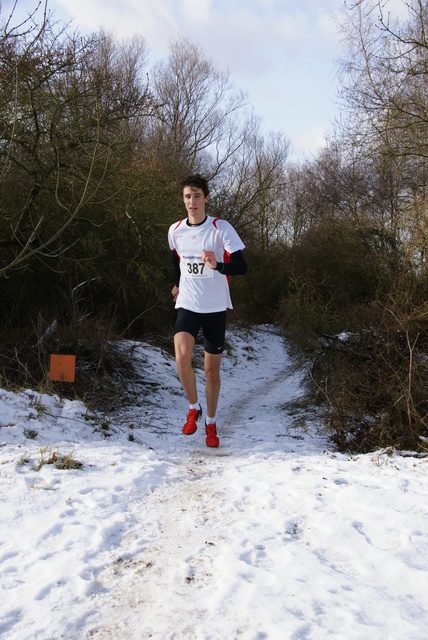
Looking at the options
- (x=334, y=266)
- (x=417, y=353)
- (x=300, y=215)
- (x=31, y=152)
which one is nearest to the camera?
(x=417, y=353)

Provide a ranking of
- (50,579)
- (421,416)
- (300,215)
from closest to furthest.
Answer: (50,579) < (421,416) < (300,215)

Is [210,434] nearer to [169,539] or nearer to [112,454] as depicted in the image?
[112,454]

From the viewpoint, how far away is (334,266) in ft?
50.6

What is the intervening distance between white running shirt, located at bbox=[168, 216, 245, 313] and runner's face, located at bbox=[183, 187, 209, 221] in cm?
11

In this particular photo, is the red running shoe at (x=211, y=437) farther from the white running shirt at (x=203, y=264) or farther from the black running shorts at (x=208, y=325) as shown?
the white running shirt at (x=203, y=264)

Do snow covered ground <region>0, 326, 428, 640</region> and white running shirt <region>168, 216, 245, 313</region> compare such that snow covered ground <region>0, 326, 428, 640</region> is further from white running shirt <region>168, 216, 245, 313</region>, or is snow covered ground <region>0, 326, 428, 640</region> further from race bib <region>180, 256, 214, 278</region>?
race bib <region>180, 256, 214, 278</region>

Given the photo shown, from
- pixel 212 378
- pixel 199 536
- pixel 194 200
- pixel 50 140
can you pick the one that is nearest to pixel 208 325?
pixel 212 378

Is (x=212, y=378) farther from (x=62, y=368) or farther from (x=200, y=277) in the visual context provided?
(x=62, y=368)

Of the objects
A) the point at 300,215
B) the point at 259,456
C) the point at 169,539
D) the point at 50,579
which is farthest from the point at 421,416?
the point at 300,215

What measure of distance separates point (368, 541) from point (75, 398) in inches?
141

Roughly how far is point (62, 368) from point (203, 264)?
1.92 meters

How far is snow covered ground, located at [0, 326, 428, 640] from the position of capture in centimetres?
179

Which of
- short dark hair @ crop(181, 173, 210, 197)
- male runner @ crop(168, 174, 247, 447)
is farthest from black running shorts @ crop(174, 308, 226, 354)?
short dark hair @ crop(181, 173, 210, 197)

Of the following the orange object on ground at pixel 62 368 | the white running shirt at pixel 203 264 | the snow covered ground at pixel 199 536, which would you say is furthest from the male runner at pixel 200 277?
the orange object on ground at pixel 62 368
